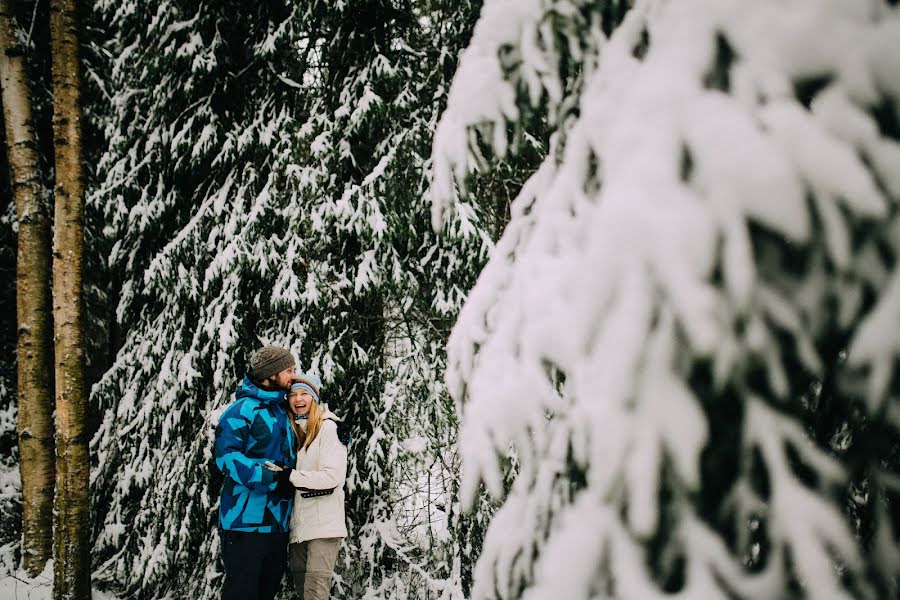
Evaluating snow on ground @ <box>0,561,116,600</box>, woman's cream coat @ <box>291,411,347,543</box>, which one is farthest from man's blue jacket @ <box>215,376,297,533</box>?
snow on ground @ <box>0,561,116,600</box>

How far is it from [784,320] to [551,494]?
54 cm

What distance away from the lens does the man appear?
9.11 ft

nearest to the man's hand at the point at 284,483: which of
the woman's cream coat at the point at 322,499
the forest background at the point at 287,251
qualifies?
the woman's cream coat at the point at 322,499

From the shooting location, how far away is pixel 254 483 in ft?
9.01

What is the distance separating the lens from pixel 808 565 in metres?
0.61

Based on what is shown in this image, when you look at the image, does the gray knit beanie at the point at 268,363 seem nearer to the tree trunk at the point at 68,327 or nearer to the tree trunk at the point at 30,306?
the tree trunk at the point at 68,327

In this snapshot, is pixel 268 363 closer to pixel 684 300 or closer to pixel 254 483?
pixel 254 483

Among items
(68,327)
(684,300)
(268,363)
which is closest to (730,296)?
(684,300)

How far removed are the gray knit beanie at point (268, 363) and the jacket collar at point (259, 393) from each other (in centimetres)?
5

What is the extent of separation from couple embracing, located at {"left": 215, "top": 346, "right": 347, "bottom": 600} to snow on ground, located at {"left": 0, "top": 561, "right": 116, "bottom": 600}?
2602 millimetres

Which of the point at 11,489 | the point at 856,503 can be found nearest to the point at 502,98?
the point at 856,503

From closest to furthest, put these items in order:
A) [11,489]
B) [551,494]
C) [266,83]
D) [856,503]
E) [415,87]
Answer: [551,494]
[856,503]
[415,87]
[266,83]
[11,489]

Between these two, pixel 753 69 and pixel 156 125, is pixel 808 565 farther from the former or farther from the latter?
pixel 156 125

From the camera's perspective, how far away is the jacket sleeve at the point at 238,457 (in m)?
2.72
